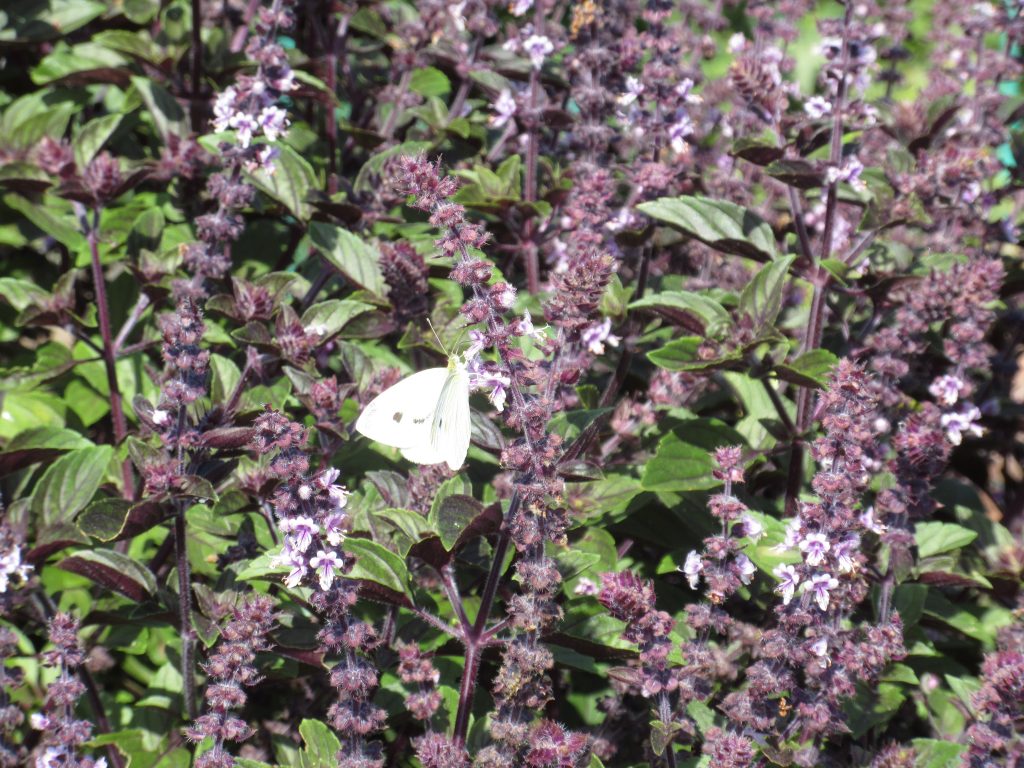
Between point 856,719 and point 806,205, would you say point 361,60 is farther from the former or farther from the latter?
point 856,719

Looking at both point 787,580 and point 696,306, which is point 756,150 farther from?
point 787,580

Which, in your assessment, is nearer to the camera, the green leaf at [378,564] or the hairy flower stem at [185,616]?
the green leaf at [378,564]

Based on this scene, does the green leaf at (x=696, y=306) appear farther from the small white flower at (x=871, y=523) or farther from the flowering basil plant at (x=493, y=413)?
the small white flower at (x=871, y=523)

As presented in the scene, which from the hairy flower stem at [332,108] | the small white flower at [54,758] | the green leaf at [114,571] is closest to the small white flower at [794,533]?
the green leaf at [114,571]

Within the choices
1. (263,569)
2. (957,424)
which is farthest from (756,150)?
(263,569)

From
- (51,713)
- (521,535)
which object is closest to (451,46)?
(521,535)

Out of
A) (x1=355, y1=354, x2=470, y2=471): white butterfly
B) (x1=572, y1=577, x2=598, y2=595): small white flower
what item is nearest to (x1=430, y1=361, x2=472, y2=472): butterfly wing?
(x1=355, y1=354, x2=470, y2=471): white butterfly

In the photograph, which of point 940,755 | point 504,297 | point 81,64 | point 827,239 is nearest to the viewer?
point 504,297
